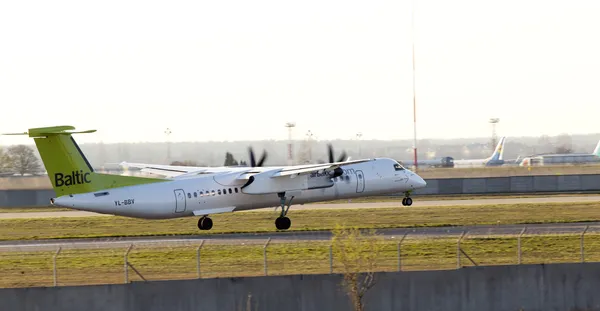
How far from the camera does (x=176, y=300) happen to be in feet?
120

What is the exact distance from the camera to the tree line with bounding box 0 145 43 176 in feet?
459

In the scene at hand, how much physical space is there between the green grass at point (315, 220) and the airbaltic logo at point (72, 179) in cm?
989

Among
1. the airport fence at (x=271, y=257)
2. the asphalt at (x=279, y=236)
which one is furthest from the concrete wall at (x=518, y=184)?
the airport fence at (x=271, y=257)

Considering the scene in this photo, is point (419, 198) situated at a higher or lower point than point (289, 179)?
lower

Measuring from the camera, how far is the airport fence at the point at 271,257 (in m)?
38.5

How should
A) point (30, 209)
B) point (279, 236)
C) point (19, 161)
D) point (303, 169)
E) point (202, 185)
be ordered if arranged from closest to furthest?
point (202, 185) → point (279, 236) → point (303, 169) → point (30, 209) → point (19, 161)

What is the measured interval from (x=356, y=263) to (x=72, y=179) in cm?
Result: 1740

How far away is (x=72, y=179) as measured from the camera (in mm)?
47500

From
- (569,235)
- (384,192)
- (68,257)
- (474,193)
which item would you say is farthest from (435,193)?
(68,257)

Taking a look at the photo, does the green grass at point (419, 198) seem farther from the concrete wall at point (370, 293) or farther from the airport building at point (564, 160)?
the airport building at point (564, 160)

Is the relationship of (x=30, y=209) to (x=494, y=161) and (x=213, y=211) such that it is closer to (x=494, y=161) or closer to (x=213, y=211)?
(x=213, y=211)

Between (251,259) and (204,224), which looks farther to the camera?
(204,224)

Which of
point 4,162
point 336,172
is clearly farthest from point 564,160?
point 336,172

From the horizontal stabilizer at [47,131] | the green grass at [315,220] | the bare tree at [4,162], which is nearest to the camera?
the horizontal stabilizer at [47,131]
